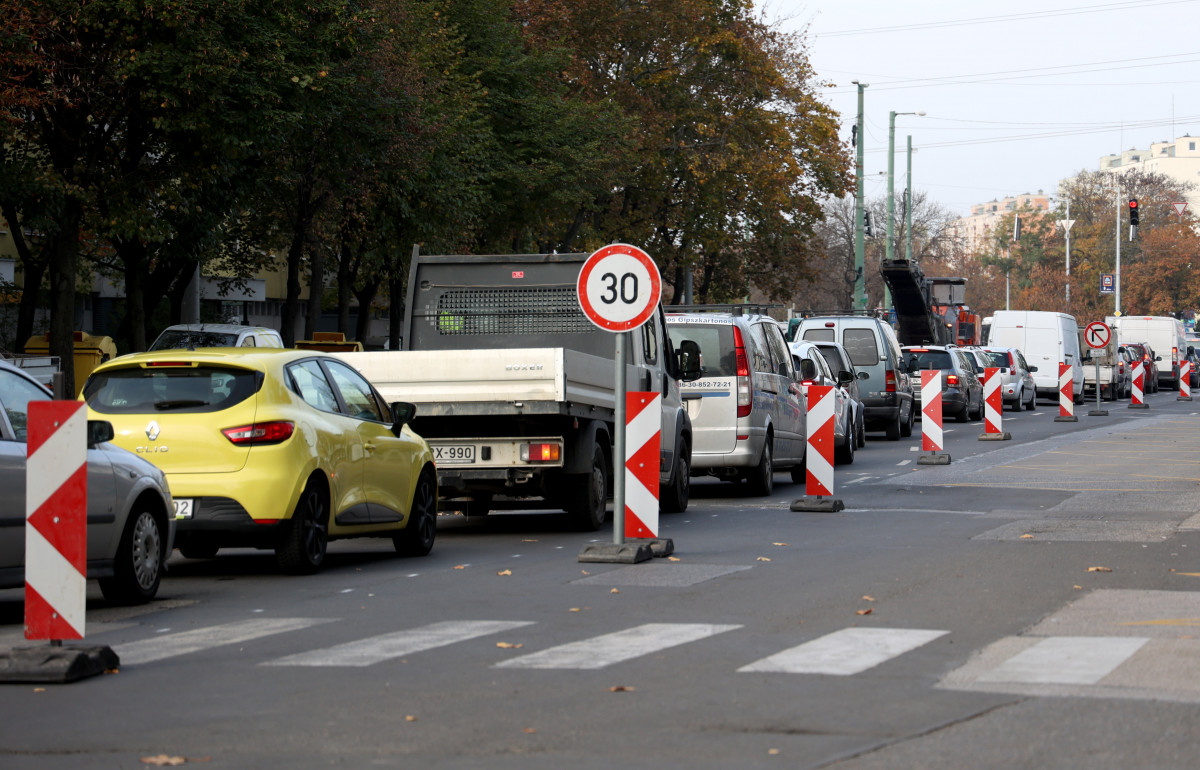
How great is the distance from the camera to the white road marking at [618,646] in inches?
303

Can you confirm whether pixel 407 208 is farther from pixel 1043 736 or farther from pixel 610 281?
pixel 1043 736

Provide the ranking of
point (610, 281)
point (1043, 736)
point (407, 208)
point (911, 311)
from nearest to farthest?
point (1043, 736), point (610, 281), point (407, 208), point (911, 311)

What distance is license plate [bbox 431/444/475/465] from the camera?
1416 centimetres

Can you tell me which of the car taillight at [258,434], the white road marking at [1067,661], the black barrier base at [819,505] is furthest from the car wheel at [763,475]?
the white road marking at [1067,661]

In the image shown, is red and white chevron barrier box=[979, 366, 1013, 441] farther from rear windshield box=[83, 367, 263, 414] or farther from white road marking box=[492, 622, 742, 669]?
white road marking box=[492, 622, 742, 669]

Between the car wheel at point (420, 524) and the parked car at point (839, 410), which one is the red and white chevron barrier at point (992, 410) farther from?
the car wheel at point (420, 524)

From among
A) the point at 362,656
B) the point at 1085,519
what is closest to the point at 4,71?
the point at 1085,519

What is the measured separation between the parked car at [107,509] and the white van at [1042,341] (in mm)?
42254

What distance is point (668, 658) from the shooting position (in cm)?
780

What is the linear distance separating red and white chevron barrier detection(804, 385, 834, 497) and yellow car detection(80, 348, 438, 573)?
5.72 m

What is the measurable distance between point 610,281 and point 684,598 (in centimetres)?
304

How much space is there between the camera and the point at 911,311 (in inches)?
2007

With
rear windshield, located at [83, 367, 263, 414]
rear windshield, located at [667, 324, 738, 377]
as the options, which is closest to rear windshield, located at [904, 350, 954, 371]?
rear windshield, located at [667, 324, 738, 377]

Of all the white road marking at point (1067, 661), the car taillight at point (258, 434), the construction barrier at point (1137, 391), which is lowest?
the construction barrier at point (1137, 391)
